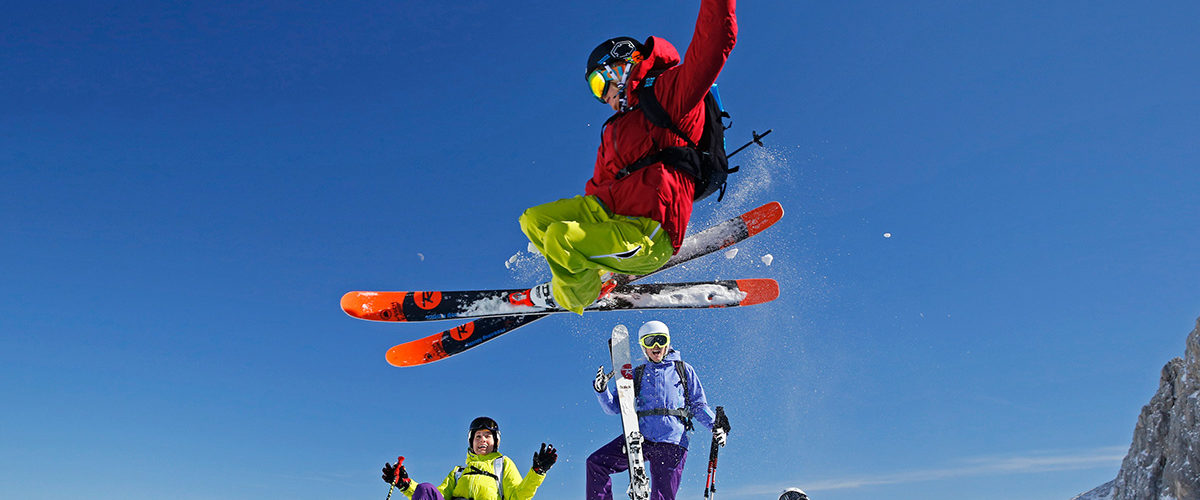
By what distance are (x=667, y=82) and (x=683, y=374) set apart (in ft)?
10.5

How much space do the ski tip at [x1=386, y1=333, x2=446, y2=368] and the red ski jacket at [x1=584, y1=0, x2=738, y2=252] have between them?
12.9 ft

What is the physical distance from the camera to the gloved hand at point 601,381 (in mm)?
6078

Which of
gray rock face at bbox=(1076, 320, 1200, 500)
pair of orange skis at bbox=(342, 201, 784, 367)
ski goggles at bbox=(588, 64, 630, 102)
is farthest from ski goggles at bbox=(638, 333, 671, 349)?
gray rock face at bbox=(1076, 320, 1200, 500)

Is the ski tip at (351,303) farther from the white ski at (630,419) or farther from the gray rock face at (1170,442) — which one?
the gray rock face at (1170,442)

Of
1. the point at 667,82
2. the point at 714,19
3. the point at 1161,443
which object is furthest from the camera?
the point at 1161,443

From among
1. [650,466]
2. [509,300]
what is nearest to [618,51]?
[509,300]

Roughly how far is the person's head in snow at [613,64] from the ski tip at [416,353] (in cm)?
445

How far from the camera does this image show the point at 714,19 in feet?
10.5

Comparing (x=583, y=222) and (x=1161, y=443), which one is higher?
(x=583, y=222)

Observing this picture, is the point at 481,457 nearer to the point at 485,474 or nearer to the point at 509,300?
the point at 485,474

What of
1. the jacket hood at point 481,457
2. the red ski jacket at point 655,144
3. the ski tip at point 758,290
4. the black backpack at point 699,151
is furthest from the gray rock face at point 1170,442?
the jacket hood at point 481,457

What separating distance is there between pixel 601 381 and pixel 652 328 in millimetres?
776

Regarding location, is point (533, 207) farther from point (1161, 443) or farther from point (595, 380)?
point (1161, 443)

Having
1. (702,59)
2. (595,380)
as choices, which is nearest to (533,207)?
(702,59)
